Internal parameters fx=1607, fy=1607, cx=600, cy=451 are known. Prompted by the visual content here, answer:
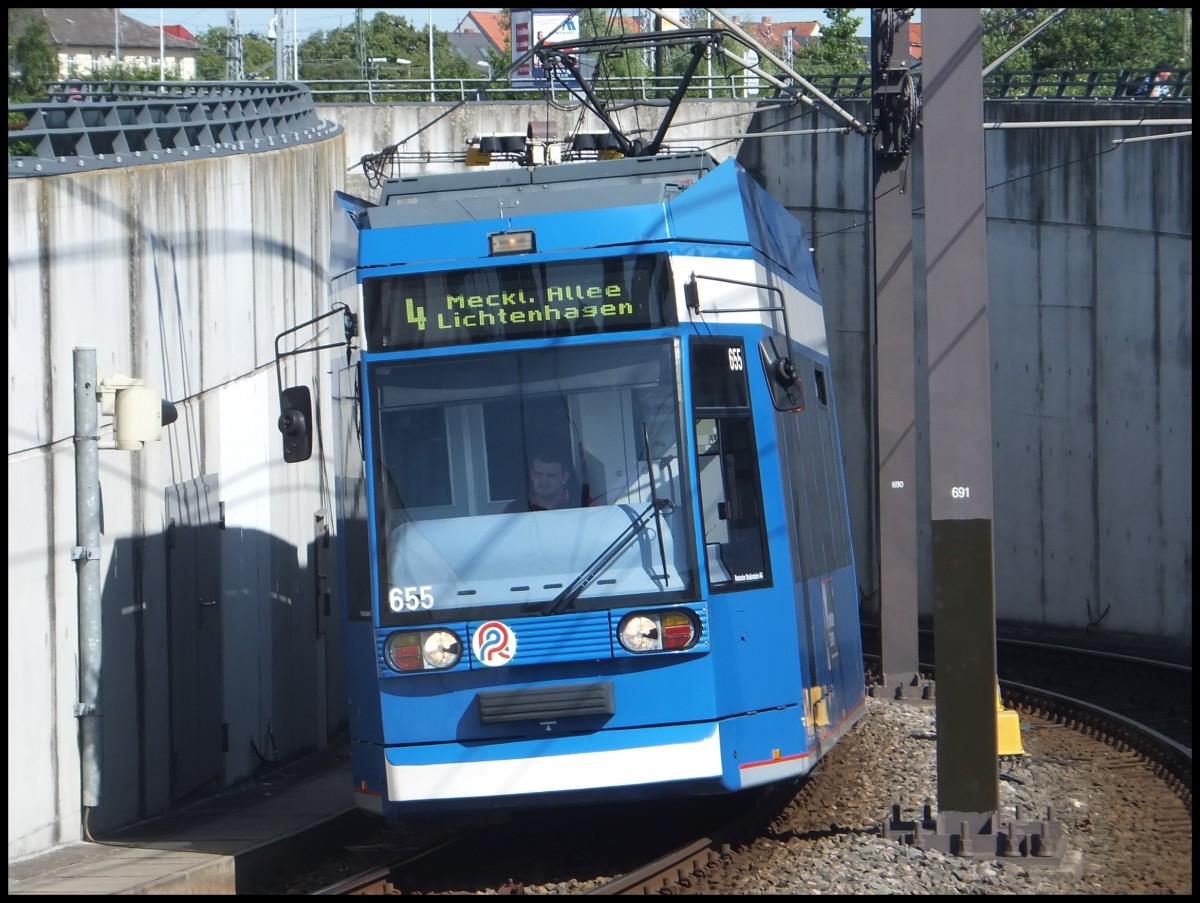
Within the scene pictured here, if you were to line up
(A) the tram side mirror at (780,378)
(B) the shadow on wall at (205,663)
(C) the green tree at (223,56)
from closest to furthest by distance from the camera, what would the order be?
1. (A) the tram side mirror at (780,378)
2. (B) the shadow on wall at (205,663)
3. (C) the green tree at (223,56)

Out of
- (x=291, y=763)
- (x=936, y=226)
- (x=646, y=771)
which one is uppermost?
(x=936, y=226)

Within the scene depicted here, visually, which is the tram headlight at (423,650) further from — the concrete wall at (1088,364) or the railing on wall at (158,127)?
the concrete wall at (1088,364)

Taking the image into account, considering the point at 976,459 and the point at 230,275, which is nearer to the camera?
the point at 976,459

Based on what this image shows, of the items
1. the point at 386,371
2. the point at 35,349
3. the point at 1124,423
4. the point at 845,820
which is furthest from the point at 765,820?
the point at 1124,423

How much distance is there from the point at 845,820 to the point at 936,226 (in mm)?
3719

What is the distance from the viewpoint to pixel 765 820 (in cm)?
1002

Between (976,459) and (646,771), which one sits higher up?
(976,459)

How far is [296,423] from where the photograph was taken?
8812 mm

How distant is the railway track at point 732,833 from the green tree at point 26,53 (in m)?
10.6

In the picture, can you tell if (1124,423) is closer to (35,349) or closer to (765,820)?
(765,820)

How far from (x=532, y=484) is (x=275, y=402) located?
696 centimetres

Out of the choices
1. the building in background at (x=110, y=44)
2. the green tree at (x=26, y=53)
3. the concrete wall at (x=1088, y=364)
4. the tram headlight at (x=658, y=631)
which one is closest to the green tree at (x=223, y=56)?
the building in background at (x=110, y=44)

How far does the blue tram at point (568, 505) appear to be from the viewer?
8219 mm

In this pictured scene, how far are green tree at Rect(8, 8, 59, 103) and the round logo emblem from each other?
10827 mm
